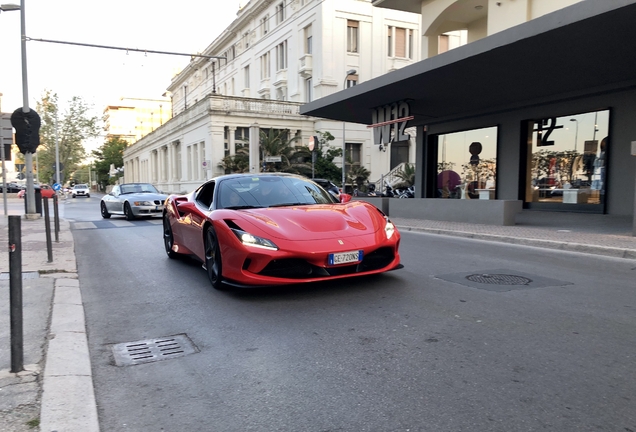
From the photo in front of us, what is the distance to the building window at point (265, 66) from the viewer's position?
45656 mm

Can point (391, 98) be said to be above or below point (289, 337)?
above

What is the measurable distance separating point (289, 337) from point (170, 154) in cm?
4714

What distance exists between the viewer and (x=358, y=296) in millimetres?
5203

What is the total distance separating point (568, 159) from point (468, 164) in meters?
4.43

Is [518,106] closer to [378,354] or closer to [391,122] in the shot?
[391,122]

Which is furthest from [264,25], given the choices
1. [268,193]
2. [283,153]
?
[268,193]

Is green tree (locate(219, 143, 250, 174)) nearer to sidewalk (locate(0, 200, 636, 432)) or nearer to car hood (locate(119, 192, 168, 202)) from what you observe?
car hood (locate(119, 192, 168, 202))

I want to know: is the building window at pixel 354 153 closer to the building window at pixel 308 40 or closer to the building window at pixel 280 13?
the building window at pixel 308 40

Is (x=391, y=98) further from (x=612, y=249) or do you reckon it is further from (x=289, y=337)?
(x=289, y=337)

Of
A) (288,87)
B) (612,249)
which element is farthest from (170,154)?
(612,249)

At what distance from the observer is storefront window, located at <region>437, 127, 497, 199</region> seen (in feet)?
62.3

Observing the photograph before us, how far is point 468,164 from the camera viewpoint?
20234 mm

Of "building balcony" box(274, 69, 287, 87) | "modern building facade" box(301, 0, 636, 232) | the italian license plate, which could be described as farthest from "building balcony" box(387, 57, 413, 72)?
the italian license plate

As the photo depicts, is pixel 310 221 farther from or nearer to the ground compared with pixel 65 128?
nearer to the ground
